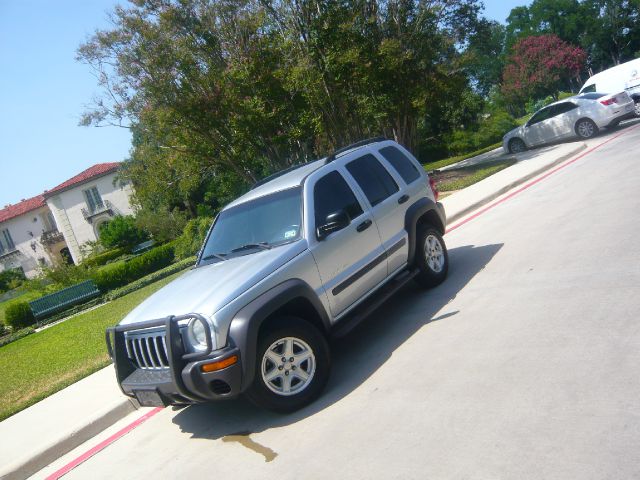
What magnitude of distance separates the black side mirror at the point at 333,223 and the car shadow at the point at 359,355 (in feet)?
4.38

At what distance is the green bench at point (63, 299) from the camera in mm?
20766

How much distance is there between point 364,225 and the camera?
5965mm

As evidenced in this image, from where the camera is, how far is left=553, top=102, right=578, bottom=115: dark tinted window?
60.5 feet

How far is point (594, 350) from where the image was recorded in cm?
422

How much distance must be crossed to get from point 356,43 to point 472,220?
25.2 ft

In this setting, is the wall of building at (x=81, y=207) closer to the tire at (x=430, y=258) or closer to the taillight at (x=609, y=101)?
the taillight at (x=609, y=101)

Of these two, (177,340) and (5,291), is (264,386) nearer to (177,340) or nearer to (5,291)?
(177,340)

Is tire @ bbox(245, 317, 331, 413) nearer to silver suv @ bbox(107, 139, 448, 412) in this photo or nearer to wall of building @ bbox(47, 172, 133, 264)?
silver suv @ bbox(107, 139, 448, 412)

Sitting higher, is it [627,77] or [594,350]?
[627,77]

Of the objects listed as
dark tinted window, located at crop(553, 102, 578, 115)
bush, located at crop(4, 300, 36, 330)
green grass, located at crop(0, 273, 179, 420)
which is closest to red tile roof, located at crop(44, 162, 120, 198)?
bush, located at crop(4, 300, 36, 330)

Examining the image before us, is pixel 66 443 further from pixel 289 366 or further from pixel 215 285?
pixel 289 366

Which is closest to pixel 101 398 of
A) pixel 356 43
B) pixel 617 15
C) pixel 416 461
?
pixel 416 461

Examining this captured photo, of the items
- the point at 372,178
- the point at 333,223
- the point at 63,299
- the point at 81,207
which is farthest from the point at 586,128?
the point at 81,207

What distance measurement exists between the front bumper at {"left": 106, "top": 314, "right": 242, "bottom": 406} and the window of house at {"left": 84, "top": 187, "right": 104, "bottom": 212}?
50.9 m
